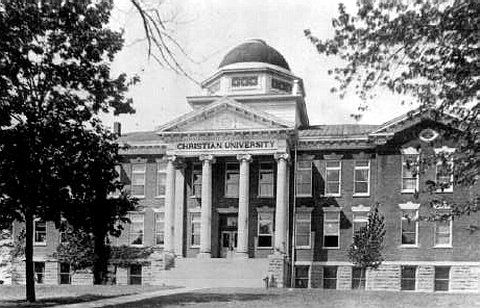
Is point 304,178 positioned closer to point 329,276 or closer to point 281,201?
point 281,201

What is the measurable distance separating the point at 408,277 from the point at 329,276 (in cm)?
465

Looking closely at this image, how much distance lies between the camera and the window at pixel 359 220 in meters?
42.5

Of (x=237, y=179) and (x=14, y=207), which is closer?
(x=14, y=207)

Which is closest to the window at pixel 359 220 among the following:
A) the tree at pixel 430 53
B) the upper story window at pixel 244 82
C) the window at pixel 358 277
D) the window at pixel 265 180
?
the window at pixel 358 277

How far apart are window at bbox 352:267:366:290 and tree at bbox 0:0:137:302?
21.3 meters

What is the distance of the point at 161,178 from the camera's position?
46.6 metres

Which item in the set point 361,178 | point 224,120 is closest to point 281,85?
point 224,120

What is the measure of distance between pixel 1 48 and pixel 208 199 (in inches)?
1066

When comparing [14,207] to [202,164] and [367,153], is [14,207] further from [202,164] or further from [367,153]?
[367,153]

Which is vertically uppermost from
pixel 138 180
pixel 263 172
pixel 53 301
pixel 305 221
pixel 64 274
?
pixel 263 172

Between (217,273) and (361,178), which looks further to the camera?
(361,178)

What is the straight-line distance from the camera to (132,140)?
156 feet

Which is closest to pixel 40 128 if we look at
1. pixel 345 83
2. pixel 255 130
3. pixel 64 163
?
pixel 64 163

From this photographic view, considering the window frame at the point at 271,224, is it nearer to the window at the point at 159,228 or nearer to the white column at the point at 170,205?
the white column at the point at 170,205
